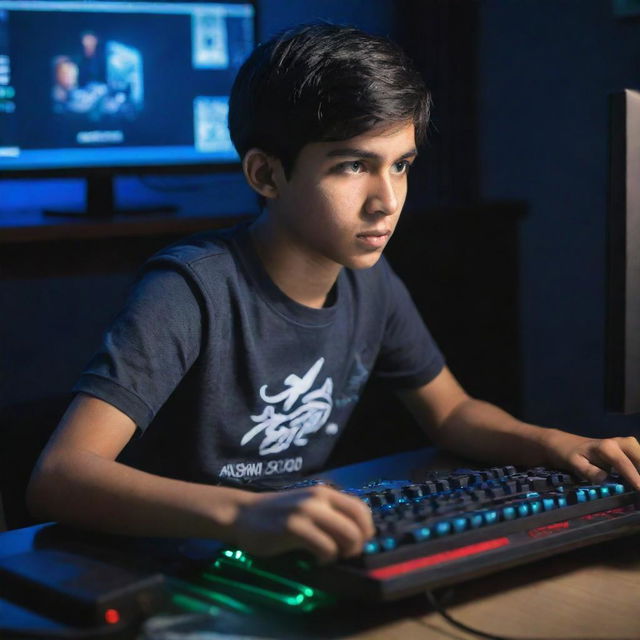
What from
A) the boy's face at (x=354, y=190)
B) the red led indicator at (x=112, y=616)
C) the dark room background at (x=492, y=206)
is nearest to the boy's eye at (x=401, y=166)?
the boy's face at (x=354, y=190)

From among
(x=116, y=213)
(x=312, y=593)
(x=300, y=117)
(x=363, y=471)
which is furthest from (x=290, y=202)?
(x=116, y=213)

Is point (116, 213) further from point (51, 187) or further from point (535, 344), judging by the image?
point (535, 344)

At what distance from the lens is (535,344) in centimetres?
258

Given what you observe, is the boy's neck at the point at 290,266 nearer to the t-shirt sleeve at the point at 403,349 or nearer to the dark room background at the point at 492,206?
the t-shirt sleeve at the point at 403,349

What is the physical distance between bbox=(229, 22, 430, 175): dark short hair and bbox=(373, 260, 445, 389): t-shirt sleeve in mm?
280

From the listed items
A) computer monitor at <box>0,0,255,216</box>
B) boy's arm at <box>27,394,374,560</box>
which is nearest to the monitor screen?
computer monitor at <box>0,0,255,216</box>

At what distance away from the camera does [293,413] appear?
1.28m

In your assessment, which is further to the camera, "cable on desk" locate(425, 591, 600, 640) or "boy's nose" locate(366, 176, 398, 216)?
"boy's nose" locate(366, 176, 398, 216)

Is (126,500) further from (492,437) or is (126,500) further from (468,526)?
(492,437)

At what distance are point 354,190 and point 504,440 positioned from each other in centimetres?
34

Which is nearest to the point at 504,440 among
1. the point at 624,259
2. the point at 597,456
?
the point at 597,456

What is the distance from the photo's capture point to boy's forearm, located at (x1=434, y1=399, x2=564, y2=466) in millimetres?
1159

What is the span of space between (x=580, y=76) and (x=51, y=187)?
1.19 metres

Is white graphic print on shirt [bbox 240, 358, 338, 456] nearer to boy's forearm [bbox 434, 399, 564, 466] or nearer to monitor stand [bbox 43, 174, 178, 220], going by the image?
boy's forearm [bbox 434, 399, 564, 466]
